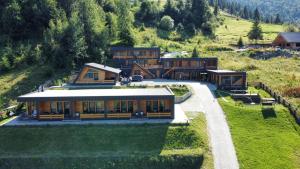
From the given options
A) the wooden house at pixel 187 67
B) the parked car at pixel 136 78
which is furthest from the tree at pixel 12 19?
the wooden house at pixel 187 67

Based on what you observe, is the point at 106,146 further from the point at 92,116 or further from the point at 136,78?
the point at 136,78

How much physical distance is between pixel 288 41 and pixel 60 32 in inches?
2458

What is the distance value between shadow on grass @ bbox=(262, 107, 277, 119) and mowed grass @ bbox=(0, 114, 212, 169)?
27.8 feet

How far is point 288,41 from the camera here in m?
94.9

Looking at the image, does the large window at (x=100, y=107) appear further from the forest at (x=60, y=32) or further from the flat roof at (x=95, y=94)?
the forest at (x=60, y=32)

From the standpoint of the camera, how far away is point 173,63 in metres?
63.9

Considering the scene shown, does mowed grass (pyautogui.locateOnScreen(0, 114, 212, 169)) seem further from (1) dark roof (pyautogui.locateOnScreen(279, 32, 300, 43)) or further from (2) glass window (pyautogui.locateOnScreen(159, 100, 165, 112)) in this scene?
(1) dark roof (pyautogui.locateOnScreen(279, 32, 300, 43))

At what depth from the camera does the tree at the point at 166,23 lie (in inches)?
3863

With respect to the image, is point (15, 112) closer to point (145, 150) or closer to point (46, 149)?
point (46, 149)

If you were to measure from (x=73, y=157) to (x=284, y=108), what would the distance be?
26717 mm

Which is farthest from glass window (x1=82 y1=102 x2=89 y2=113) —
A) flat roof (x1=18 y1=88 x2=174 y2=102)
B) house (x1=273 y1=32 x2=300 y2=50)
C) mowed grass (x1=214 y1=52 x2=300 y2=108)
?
house (x1=273 y1=32 x2=300 y2=50)

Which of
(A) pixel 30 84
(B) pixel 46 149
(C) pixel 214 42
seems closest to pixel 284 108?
(B) pixel 46 149

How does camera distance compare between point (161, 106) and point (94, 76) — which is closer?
point (161, 106)

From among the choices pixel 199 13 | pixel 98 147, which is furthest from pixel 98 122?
pixel 199 13
